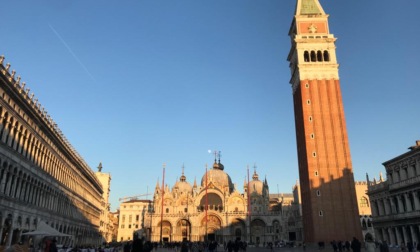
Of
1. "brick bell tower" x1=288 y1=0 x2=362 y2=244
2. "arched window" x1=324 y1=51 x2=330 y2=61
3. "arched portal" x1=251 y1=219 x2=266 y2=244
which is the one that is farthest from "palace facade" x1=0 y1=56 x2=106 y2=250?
"arched window" x1=324 y1=51 x2=330 y2=61

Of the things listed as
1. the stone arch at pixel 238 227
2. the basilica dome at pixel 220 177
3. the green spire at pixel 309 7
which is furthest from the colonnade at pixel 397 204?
the basilica dome at pixel 220 177

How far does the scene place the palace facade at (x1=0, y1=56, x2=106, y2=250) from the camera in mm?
25906

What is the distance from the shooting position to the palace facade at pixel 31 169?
Result: 25906 millimetres

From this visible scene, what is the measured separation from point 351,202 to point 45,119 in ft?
126

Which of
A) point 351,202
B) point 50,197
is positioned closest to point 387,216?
point 351,202

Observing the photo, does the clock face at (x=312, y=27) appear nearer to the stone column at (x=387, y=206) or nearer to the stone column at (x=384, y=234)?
the stone column at (x=387, y=206)

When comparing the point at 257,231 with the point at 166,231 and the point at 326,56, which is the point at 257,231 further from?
the point at 326,56

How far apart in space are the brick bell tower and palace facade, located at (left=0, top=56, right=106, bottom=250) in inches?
1251

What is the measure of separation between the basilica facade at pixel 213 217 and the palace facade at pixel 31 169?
2513cm

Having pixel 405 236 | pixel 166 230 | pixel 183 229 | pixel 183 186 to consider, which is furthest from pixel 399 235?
pixel 183 186

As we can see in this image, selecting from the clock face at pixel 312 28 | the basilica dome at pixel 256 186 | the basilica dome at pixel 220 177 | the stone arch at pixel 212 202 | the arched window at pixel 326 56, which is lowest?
the stone arch at pixel 212 202

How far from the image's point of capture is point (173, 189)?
281 feet

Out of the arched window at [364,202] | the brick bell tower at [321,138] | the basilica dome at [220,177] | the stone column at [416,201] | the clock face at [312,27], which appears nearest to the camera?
the stone column at [416,201]

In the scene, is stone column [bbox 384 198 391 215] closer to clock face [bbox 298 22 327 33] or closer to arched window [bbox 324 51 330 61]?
arched window [bbox 324 51 330 61]
